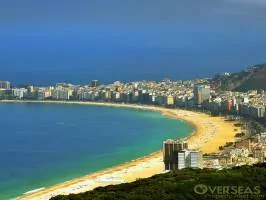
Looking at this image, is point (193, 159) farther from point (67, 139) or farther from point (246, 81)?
point (246, 81)

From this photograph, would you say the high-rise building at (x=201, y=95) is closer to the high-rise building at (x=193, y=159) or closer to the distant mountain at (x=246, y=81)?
the distant mountain at (x=246, y=81)

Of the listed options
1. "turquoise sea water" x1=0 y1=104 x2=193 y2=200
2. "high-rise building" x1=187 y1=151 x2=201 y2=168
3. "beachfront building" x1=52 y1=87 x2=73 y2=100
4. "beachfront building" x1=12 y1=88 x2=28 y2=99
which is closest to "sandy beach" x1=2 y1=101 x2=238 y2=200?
"turquoise sea water" x1=0 y1=104 x2=193 y2=200

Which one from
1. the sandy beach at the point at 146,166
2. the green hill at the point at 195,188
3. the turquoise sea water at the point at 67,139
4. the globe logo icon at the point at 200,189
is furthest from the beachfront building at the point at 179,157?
the globe logo icon at the point at 200,189

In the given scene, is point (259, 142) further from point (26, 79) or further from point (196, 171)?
point (26, 79)

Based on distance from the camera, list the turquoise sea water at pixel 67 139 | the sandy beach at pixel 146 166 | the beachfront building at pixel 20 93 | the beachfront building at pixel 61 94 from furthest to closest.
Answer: the beachfront building at pixel 20 93, the beachfront building at pixel 61 94, the turquoise sea water at pixel 67 139, the sandy beach at pixel 146 166

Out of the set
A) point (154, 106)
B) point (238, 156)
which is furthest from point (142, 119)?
point (238, 156)

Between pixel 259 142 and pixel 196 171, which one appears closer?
pixel 196 171

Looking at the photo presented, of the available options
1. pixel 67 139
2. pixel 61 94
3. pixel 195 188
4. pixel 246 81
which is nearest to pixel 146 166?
pixel 67 139
